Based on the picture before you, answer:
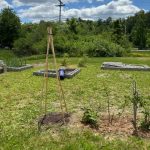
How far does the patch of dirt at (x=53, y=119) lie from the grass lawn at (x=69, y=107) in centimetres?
14

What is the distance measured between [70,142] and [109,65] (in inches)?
474

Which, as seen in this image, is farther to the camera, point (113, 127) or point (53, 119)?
point (53, 119)

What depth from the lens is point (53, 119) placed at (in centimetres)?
765

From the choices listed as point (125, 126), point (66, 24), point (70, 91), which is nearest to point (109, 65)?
point (70, 91)

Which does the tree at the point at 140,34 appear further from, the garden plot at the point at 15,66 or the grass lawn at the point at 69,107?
the grass lawn at the point at 69,107

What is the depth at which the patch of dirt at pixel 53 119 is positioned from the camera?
291 inches

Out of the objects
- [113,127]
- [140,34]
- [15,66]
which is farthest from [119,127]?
[140,34]

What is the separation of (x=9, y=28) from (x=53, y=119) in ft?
115

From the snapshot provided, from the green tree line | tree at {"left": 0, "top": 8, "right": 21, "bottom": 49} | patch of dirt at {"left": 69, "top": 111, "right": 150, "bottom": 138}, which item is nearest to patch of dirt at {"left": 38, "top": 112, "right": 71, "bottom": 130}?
patch of dirt at {"left": 69, "top": 111, "right": 150, "bottom": 138}

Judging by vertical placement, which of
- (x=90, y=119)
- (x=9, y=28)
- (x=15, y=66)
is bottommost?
(x=15, y=66)

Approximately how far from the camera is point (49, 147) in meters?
6.01

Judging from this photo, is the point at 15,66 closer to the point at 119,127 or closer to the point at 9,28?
the point at 119,127

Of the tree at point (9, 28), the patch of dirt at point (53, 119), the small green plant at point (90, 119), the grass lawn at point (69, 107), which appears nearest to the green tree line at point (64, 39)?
the tree at point (9, 28)

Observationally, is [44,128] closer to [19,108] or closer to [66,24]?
[19,108]
